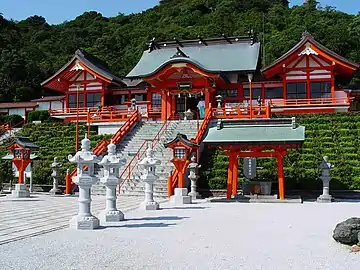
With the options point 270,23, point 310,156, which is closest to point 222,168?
point 310,156

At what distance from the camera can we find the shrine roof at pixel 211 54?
91.1 feet

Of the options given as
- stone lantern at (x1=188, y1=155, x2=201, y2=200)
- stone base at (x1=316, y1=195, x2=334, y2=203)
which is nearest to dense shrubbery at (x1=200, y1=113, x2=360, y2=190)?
stone lantern at (x1=188, y1=155, x2=201, y2=200)

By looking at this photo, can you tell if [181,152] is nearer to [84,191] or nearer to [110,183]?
[110,183]

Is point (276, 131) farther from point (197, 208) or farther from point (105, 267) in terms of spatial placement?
point (105, 267)

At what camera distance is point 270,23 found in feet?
173

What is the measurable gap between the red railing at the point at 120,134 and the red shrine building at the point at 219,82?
3.12 metres

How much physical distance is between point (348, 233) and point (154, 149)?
531 inches

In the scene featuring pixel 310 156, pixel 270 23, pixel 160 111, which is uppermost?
pixel 270 23

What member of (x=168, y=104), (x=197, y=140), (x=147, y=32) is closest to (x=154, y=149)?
(x=197, y=140)

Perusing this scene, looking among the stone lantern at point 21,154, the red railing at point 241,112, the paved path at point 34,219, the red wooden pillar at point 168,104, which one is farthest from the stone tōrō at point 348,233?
the red wooden pillar at point 168,104

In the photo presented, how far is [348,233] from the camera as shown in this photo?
6.19 meters

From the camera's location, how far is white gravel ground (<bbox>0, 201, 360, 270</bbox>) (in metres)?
5.20

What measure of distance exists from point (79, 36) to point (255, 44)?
37.8 meters

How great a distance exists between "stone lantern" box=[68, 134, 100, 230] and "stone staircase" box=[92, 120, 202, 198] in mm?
7149
